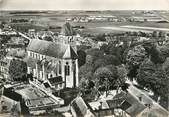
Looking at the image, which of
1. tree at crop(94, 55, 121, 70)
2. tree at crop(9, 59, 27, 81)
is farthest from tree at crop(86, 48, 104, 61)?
tree at crop(9, 59, 27, 81)

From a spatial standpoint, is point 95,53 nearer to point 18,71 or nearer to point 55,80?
point 55,80

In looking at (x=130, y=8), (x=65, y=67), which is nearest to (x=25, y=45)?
(x=65, y=67)

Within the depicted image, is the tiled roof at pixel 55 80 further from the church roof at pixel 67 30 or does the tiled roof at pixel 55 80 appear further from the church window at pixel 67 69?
the church roof at pixel 67 30

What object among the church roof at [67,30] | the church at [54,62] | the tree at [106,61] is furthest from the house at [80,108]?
the church roof at [67,30]

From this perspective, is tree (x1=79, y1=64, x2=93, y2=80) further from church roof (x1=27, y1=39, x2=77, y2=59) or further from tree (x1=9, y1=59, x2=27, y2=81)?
tree (x1=9, y1=59, x2=27, y2=81)

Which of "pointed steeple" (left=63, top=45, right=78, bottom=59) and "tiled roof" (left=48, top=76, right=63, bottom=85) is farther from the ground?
"pointed steeple" (left=63, top=45, right=78, bottom=59)

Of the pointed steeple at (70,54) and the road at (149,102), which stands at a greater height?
the pointed steeple at (70,54)

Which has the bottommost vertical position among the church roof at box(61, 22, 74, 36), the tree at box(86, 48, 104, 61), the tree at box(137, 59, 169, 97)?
the tree at box(137, 59, 169, 97)
